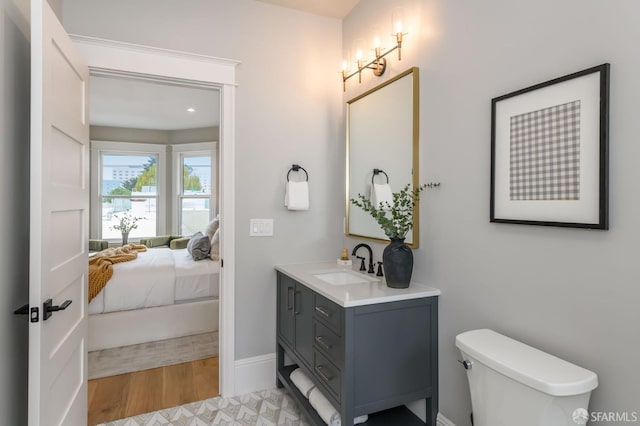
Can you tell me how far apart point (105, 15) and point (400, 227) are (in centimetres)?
210

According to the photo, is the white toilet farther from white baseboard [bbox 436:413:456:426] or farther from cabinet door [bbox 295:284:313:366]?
cabinet door [bbox 295:284:313:366]

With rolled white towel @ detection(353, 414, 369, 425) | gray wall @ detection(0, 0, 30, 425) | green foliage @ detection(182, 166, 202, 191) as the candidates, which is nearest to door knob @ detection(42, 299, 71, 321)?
gray wall @ detection(0, 0, 30, 425)

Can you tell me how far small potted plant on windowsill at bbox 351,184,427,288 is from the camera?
1857mm

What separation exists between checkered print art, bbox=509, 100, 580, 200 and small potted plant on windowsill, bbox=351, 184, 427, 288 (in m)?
0.55

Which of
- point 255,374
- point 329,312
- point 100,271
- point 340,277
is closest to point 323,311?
point 329,312

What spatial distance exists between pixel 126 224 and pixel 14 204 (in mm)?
5099

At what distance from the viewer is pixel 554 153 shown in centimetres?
131

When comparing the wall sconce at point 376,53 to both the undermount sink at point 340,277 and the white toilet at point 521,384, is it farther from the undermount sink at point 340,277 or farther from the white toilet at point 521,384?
the white toilet at point 521,384

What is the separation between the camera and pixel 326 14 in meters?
2.70

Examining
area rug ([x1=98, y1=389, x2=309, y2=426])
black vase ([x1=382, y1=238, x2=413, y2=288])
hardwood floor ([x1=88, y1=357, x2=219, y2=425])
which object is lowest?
hardwood floor ([x1=88, y1=357, x2=219, y2=425])

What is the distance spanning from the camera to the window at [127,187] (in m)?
6.01

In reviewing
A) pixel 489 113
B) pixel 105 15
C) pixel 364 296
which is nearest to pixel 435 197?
pixel 489 113

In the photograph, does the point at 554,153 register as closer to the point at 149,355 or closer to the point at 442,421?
the point at 442,421

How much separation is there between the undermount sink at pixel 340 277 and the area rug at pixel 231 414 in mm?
829
